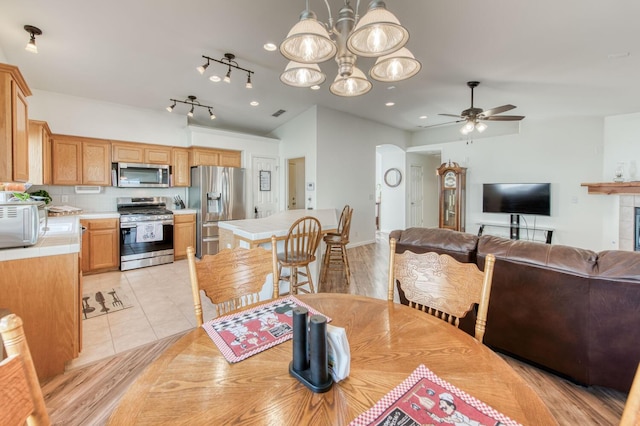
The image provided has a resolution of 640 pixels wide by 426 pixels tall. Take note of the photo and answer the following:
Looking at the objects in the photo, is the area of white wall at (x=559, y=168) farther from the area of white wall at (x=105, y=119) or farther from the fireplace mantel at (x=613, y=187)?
the area of white wall at (x=105, y=119)

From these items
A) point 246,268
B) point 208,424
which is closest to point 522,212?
point 246,268

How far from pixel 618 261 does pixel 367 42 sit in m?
1.91

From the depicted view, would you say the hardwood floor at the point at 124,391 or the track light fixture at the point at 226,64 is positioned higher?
the track light fixture at the point at 226,64

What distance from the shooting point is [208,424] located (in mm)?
665

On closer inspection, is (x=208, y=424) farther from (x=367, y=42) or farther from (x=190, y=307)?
(x=190, y=307)

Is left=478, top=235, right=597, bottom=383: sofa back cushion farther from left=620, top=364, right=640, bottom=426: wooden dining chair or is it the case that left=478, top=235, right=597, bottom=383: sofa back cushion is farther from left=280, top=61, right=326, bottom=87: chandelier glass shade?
left=280, top=61, right=326, bottom=87: chandelier glass shade

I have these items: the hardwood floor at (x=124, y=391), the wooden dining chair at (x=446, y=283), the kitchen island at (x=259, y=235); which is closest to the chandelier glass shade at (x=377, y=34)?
the wooden dining chair at (x=446, y=283)

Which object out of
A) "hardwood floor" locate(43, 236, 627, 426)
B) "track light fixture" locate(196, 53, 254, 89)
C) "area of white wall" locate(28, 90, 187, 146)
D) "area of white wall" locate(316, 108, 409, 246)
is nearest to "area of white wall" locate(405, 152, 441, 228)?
"area of white wall" locate(316, 108, 409, 246)

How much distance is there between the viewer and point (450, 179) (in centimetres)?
652

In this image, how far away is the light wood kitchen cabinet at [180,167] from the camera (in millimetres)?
5270

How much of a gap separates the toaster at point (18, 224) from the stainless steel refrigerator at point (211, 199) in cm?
328

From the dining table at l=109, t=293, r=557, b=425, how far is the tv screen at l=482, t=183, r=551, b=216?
5936 millimetres

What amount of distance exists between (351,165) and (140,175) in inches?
160

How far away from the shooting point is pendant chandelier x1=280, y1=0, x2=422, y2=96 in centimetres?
125
